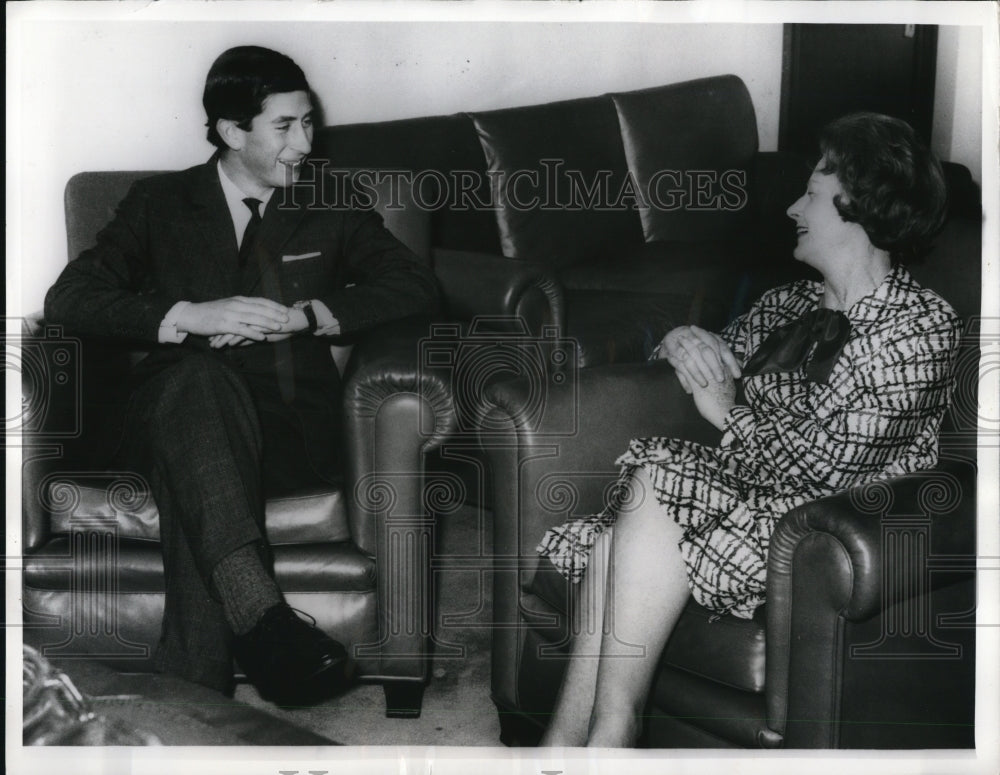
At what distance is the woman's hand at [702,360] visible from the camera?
5.69 feet

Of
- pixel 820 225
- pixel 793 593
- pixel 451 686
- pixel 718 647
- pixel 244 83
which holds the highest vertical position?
pixel 244 83

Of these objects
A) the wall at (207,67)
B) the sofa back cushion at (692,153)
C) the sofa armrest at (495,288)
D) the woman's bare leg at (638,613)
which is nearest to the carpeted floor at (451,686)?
the woman's bare leg at (638,613)

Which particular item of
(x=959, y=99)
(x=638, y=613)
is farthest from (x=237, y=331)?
(x=959, y=99)

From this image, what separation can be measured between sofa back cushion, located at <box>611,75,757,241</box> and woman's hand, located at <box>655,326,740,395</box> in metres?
0.21

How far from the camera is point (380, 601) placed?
1.76 m

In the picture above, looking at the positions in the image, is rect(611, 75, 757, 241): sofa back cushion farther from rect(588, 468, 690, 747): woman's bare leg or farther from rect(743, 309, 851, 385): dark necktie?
rect(588, 468, 690, 747): woman's bare leg

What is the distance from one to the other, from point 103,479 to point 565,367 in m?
0.79

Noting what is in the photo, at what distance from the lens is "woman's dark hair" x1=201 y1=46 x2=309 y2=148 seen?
5.59 ft

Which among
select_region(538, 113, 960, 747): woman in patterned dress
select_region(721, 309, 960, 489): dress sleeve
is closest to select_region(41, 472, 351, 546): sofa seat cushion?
select_region(538, 113, 960, 747): woman in patterned dress

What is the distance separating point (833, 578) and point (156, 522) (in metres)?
1.07

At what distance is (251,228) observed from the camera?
5.82 ft

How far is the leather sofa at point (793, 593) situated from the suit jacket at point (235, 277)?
0.30 m

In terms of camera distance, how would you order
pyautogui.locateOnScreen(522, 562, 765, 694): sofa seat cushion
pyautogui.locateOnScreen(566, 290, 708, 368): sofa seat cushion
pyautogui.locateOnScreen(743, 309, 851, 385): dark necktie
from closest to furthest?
pyautogui.locateOnScreen(522, 562, 765, 694): sofa seat cushion → pyautogui.locateOnScreen(743, 309, 851, 385): dark necktie → pyautogui.locateOnScreen(566, 290, 708, 368): sofa seat cushion

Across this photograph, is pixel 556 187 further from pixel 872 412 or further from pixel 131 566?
pixel 131 566
